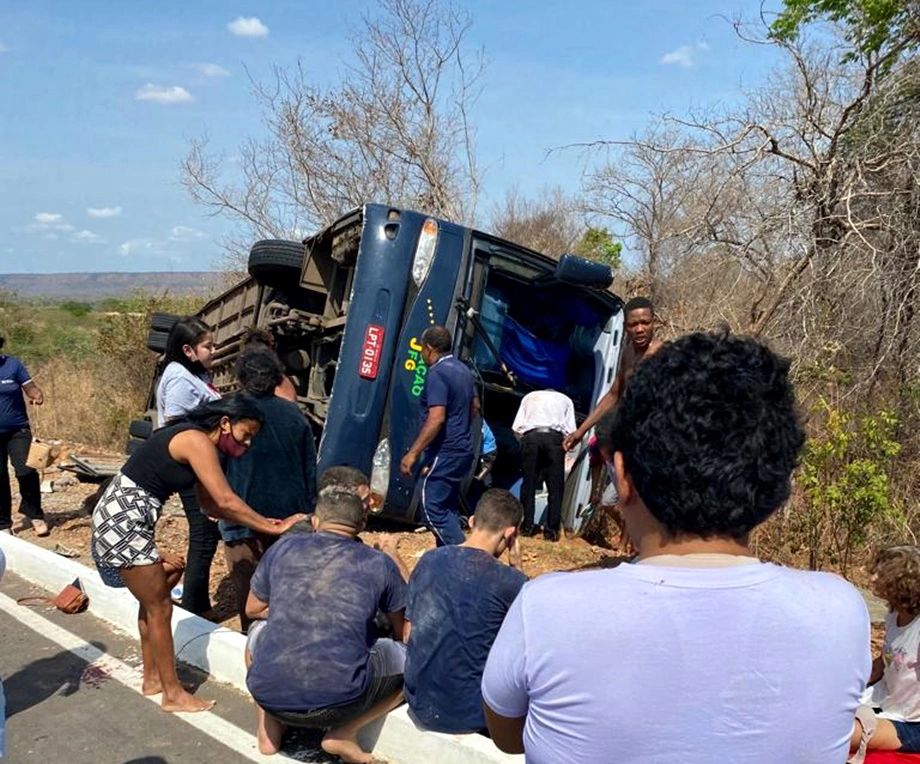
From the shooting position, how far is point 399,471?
6.21 metres

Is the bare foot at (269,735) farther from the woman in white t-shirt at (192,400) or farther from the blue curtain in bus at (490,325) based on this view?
the blue curtain in bus at (490,325)

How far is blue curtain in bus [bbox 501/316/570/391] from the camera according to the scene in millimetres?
6992

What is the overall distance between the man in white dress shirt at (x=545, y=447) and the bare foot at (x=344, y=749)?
3.31m

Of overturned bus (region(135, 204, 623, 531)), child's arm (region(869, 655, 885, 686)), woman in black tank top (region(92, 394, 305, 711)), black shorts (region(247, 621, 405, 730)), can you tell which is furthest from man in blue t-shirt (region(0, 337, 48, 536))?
child's arm (region(869, 655, 885, 686))

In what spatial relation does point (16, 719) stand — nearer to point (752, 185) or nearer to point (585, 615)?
point (585, 615)

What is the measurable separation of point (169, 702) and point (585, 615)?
3.37 metres

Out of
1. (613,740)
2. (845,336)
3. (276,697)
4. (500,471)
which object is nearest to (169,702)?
(276,697)

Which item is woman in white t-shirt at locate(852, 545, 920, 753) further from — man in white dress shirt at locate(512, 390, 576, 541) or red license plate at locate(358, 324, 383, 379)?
red license plate at locate(358, 324, 383, 379)

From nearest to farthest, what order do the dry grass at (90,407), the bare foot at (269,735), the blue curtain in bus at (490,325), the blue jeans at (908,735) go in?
the blue jeans at (908,735) → the bare foot at (269,735) → the blue curtain in bus at (490,325) → the dry grass at (90,407)

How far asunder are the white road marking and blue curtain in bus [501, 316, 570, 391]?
3517 mm

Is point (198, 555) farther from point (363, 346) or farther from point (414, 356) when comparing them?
point (414, 356)

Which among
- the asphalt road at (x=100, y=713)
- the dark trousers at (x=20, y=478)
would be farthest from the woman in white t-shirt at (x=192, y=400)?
the dark trousers at (x=20, y=478)

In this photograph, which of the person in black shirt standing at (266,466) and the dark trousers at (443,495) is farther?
the dark trousers at (443,495)

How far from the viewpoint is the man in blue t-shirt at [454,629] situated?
3514mm
